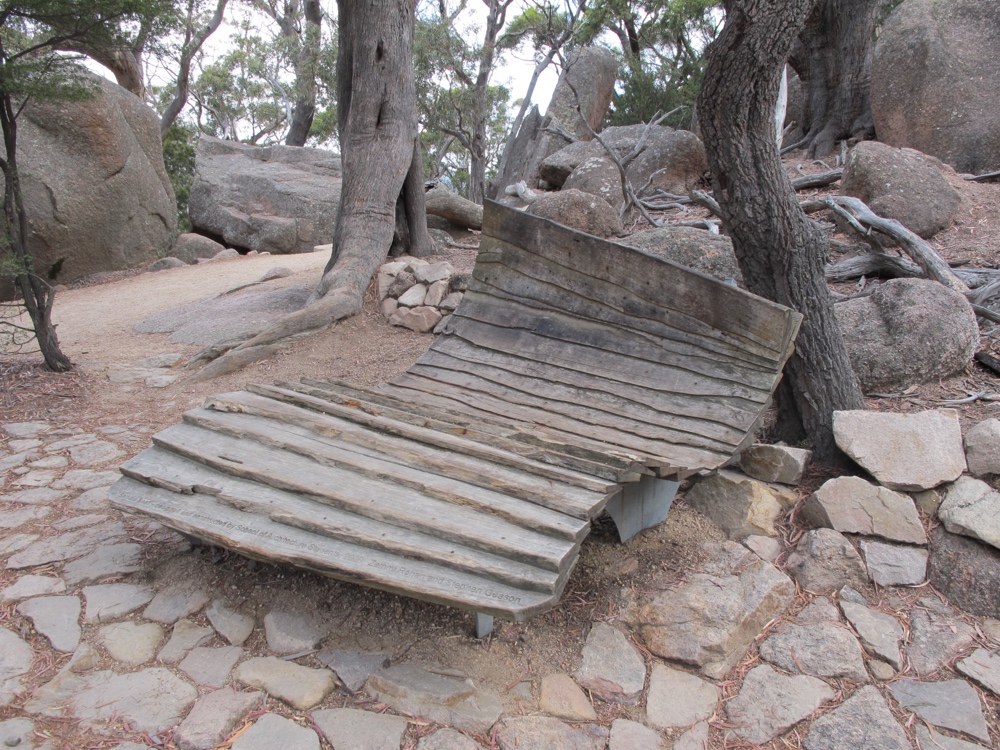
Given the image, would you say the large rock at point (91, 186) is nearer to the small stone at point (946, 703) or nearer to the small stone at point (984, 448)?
the small stone at point (984, 448)

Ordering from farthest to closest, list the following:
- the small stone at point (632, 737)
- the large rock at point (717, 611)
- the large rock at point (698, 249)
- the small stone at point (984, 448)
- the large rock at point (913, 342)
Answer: the large rock at point (698, 249) → the large rock at point (913, 342) → the small stone at point (984, 448) → the large rock at point (717, 611) → the small stone at point (632, 737)

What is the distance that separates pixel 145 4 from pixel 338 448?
3987mm

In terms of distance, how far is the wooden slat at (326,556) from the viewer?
188 centimetres

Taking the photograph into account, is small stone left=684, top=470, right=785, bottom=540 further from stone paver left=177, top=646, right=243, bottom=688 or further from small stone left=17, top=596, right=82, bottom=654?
small stone left=17, top=596, right=82, bottom=654

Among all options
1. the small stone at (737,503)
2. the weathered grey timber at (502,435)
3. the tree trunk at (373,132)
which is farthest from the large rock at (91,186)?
the small stone at (737,503)

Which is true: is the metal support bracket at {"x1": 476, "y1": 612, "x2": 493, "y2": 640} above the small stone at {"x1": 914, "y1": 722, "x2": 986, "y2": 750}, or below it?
below

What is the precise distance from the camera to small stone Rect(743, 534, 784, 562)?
9.19 feet

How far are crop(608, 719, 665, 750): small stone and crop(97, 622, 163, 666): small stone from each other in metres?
1.43

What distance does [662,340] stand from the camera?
3.12 m

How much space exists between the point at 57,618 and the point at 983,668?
119 inches

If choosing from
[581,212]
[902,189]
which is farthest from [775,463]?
[581,212]

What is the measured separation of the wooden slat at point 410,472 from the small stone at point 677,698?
585 millimetres

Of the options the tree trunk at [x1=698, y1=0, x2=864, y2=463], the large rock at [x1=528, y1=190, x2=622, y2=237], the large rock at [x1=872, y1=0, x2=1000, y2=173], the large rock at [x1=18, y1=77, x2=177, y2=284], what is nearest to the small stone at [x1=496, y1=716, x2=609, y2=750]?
the tree trunk at [x1=698, y1=0, x2=864, y2=463]

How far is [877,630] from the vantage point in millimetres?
2453
